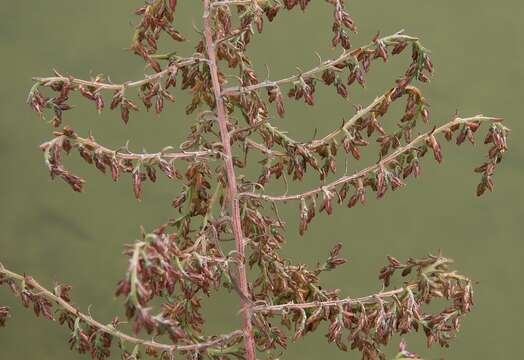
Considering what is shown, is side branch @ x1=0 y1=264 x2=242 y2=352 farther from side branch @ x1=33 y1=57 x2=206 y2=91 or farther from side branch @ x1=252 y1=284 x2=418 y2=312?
side branch @ x1=33 y1=57 x2=206 y2=91

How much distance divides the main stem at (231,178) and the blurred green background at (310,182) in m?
0.95

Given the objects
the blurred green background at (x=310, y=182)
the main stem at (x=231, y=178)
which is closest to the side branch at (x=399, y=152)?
the main stem at (x=231, y=178)

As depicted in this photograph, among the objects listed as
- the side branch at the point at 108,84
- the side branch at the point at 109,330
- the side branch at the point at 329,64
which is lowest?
the side branch at the point at 109,330

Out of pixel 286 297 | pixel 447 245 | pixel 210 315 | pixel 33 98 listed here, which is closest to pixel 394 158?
pixel 286 297

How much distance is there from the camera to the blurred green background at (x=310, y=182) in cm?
216

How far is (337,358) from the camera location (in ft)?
7.31

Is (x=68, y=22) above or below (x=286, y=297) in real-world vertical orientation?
above

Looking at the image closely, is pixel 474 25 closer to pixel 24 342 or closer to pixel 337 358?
pixel 337 358

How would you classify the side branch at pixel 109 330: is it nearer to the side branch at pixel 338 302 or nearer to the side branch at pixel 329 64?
the side branch at pixel 338 302

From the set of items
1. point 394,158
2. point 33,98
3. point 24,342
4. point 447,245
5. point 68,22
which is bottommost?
point 24,342

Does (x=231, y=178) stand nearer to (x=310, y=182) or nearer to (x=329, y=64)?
(x=329, y=64)

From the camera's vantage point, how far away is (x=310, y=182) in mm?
2240

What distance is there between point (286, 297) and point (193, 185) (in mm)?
226

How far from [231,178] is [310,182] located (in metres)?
0.98
